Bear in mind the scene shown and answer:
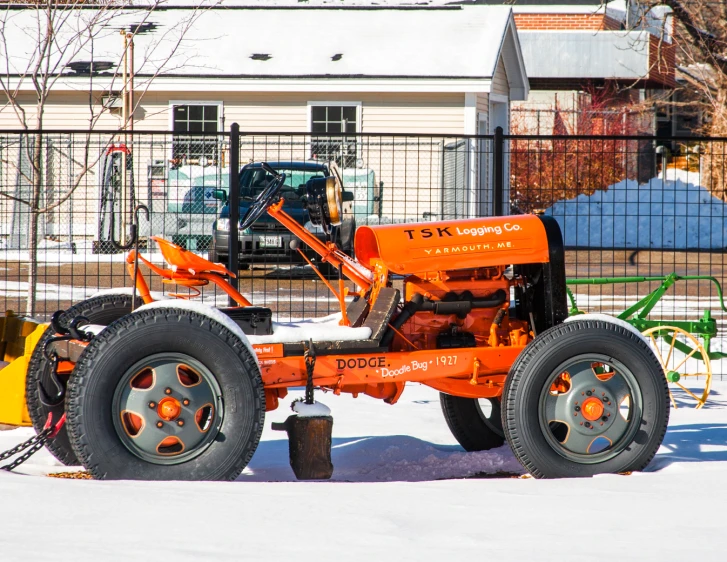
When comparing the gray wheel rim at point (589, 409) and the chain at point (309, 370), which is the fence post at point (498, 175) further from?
the chain at point (309, 370)

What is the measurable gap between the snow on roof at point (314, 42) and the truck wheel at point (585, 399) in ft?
50.7

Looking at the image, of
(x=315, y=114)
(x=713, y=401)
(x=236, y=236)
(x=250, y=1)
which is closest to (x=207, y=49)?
(x=315, y=114)

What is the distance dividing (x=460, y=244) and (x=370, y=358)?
728 mm

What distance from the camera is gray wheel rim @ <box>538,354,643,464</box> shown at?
203 inches

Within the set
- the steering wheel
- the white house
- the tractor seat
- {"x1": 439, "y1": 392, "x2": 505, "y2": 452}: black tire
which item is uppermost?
the white house

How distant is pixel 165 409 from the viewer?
4.74 meters

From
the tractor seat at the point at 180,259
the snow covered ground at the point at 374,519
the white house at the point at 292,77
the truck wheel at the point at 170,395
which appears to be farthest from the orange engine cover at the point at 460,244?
the white house at the point at 292,77

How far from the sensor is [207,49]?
2089 centimetres

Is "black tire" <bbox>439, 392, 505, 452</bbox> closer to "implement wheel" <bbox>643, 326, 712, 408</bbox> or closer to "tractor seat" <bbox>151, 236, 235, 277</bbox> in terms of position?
"implement wheel" <bbox>643, 326, 712, 408</bbox>

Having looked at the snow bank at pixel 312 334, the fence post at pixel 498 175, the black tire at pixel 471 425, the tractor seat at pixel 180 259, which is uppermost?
the fence post at pixel 498 175

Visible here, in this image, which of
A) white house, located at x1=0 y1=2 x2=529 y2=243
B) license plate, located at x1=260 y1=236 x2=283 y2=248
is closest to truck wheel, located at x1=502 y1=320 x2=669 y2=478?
Answer: license plate, located at x1=260 y1=236 x2=283 y2=248

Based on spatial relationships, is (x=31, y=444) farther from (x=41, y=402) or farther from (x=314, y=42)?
(x=314, y=42)

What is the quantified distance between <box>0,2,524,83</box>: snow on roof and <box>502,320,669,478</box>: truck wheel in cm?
1544

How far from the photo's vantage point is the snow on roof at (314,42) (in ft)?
66.5
